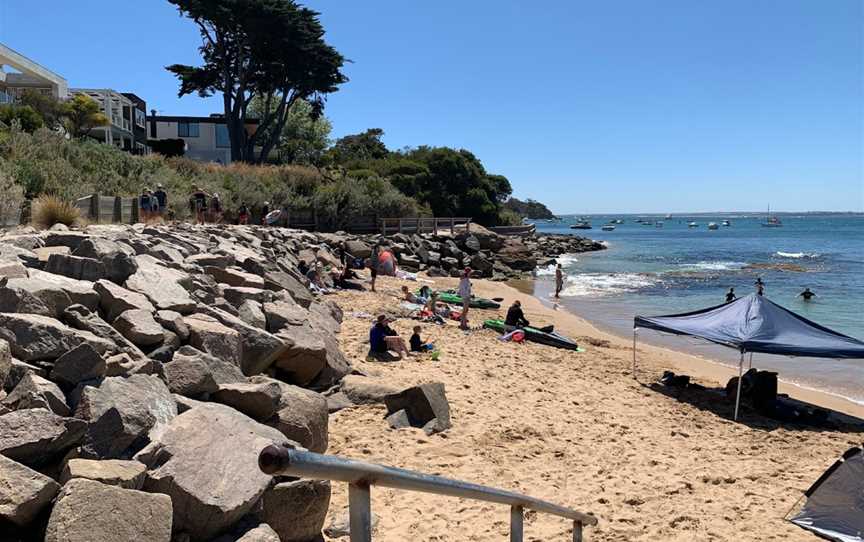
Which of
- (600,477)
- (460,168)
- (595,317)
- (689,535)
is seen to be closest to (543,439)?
(600,477)

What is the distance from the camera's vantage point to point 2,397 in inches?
155

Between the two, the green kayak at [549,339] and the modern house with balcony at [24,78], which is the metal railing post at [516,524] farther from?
the modern house with balcony at [24,78]

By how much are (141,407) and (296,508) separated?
1264 mm

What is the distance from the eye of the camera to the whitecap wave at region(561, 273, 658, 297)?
28.8 metres

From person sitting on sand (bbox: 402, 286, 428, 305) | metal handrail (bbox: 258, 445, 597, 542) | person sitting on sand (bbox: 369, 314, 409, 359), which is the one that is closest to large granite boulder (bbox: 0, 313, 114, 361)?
metal handrail (bbox: 258, 445, 597, 542)

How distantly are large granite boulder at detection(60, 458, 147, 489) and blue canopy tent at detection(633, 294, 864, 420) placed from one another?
30.0ft

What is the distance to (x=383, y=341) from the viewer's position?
37.8 ft

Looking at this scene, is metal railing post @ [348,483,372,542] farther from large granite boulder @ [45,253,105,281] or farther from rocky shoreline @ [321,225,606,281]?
rocky shoreline @ [321,225,606,281]

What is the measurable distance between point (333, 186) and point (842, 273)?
1194 inches

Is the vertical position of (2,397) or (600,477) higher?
(2,397)

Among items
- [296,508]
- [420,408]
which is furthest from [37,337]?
[420,408]

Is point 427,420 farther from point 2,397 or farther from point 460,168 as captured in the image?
point 460,168

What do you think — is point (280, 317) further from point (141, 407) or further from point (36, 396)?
point (36, 396)

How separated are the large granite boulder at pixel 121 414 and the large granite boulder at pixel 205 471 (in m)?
0.15
